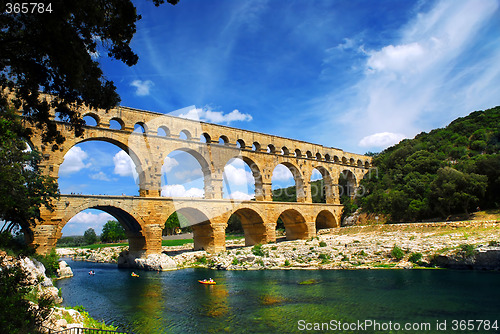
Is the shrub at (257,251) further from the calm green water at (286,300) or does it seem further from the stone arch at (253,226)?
the calm green water at (286,300)

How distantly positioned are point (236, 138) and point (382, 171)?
20506 millimetres

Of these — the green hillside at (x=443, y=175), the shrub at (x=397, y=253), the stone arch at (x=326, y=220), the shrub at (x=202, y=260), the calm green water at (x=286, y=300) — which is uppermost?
the green hillside at (x=443, y=175)

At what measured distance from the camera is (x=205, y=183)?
87.2ft

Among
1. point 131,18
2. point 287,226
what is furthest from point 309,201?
point 131,18

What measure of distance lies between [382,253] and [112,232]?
56.8m

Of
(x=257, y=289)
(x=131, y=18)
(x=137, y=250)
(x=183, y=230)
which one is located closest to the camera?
(x=131, y=18)

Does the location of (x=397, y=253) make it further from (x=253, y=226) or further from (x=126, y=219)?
(x=126, y=219)

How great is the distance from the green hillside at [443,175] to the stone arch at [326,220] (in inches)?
131

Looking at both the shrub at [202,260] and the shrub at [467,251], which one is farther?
the shrub at [202,260]

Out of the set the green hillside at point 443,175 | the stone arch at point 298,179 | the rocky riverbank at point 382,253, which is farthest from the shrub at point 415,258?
the stone arch at point 298,179

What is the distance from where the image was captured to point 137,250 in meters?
22.5

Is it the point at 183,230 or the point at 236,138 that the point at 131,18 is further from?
the point at 183,230

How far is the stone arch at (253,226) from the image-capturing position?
28312mm

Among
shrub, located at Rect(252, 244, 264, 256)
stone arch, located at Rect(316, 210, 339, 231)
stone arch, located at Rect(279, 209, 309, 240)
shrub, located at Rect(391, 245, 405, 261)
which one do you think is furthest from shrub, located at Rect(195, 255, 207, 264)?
stone arch, located at Rect(316, 210, 339, 231)
